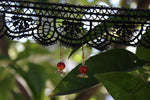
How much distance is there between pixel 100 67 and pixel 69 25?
0.44 ft

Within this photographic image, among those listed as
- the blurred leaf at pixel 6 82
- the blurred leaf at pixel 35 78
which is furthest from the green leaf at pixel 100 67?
the blurred leaf at pixel 6 82

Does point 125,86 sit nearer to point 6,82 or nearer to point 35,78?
point 35,78

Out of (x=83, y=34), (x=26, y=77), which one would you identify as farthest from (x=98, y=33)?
(x=26, y=77)

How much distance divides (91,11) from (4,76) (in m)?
0.83

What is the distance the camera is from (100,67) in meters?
0.55

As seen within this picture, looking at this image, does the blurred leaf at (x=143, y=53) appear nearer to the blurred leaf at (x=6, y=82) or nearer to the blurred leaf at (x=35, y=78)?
the blurred leaf at (x=35, y=78)

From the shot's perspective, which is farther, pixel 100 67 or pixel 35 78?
pixel 35 78

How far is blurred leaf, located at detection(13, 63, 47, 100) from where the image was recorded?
0.98 meters

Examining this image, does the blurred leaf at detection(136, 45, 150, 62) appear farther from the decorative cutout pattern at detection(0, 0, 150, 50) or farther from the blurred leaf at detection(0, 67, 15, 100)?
the blurred leaf at detection(0, 67, 15, 100)

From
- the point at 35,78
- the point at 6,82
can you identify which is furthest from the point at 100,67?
the point at 6,82

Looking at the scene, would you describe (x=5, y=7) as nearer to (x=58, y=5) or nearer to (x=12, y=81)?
(x=58, y=5)

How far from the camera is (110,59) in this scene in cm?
55

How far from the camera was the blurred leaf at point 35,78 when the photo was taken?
3.21 feet

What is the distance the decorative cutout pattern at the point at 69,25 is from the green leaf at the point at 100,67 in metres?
0.07
